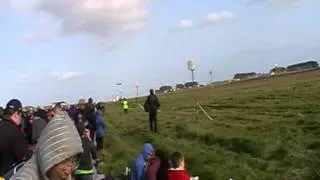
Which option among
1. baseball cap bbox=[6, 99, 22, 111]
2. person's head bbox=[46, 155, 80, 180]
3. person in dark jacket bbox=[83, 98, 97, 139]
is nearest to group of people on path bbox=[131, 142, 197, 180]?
baseball cap bbox=[6, 99, 22, 111]

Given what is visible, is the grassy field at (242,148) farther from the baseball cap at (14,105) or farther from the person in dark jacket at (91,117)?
the baseball cap at (14,105)

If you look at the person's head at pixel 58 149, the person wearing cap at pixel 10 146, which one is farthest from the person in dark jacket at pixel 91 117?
the person's head at pixel 58 149

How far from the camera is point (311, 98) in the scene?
121ft

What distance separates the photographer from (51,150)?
10.1 feet

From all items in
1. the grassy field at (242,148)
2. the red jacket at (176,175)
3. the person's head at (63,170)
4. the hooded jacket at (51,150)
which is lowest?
the grassy field at (242,148)

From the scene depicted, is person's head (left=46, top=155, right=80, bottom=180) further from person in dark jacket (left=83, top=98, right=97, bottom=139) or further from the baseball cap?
person in dark jacket (left=83, top=98, right=97, bottom=139)

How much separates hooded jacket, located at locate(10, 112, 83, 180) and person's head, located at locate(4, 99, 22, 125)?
4932mm

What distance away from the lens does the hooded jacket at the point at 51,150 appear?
306 cm

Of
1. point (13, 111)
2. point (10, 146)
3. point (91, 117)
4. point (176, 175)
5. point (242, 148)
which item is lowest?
point (242, 148)

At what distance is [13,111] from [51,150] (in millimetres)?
5337

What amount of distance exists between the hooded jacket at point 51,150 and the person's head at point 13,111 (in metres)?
4.93

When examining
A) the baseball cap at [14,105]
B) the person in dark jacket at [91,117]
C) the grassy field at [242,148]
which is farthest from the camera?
the person in dark jacket at [91,117]

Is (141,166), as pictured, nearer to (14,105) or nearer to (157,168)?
(157,168)

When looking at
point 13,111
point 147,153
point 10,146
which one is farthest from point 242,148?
point 10,146
